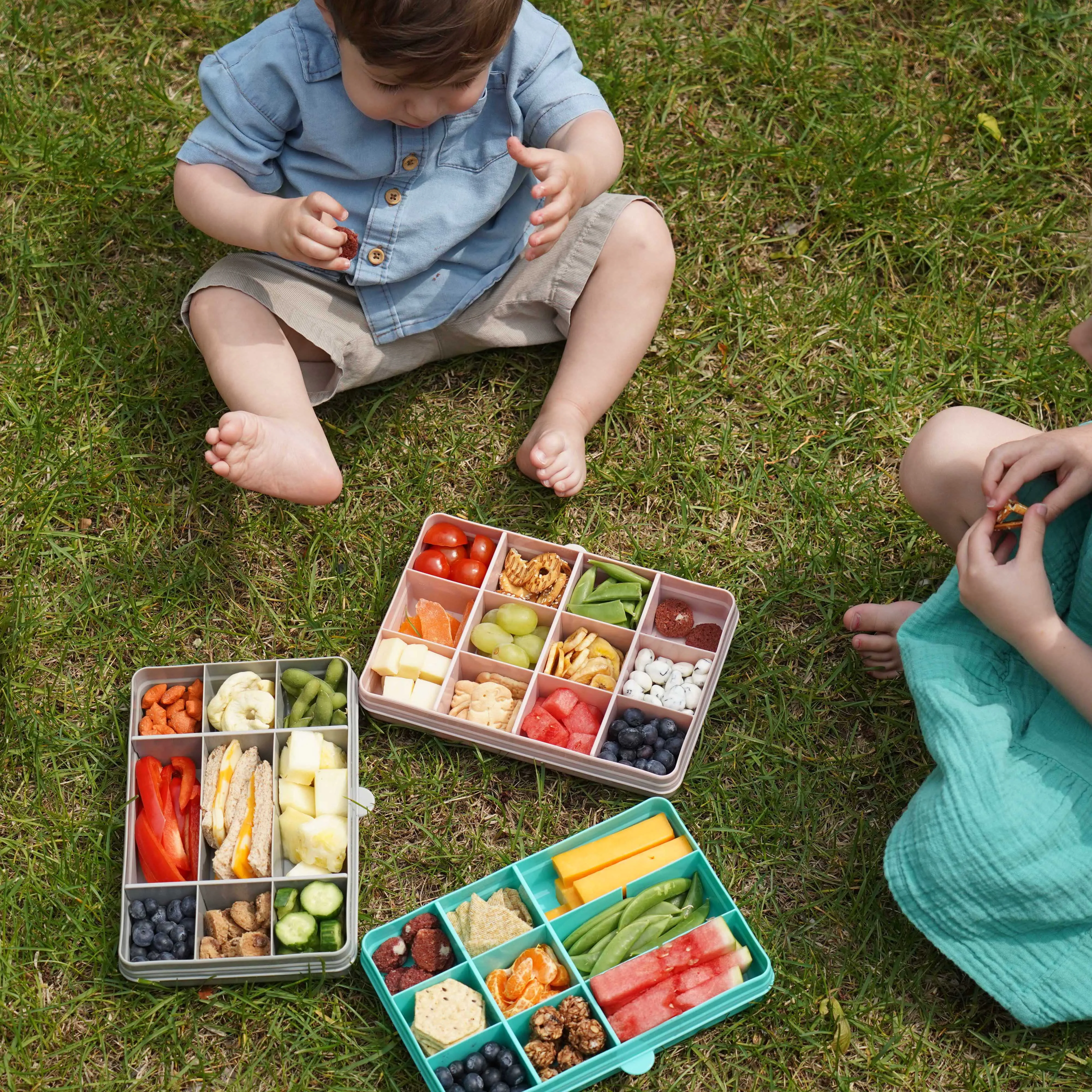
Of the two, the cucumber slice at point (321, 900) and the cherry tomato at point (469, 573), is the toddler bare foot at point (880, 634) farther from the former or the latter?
the cucumber slice at point (321, 900)

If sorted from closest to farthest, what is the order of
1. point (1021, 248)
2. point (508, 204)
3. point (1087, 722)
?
1. point (1087, 722)
2. point (508, 204)
3. point (1021, 248)

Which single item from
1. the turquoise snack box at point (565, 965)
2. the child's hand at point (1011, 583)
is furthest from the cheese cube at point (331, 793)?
the child's hand at point (1011, 583)

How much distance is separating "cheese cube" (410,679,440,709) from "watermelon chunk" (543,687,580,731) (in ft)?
0.64

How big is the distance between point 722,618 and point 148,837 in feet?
3.58

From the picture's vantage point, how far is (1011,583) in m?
1.82

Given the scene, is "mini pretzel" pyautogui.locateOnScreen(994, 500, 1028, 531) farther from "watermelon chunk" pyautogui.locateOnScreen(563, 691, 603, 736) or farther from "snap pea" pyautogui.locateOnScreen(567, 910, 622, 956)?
"snap pea" pyautogui.locateOnScreen(567, 910, 622, 956)

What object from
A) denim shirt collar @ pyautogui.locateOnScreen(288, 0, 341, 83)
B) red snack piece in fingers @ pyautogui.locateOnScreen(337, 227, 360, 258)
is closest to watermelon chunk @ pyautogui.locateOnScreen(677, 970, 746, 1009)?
red snack piece in fingers @ pyautogui.locateOnScreen(337, 227, 360, 258)

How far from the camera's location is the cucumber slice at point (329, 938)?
1.97 m

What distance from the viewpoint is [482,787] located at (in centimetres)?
223

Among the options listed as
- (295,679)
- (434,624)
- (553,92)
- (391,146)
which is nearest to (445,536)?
(434,624)

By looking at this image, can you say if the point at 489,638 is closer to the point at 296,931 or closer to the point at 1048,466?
the point at 296,931

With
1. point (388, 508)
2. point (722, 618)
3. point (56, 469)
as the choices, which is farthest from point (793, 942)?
point (56, 469)

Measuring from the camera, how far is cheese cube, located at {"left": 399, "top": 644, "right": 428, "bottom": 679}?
217 centimetres

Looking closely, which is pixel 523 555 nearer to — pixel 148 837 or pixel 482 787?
pixel 482 787
